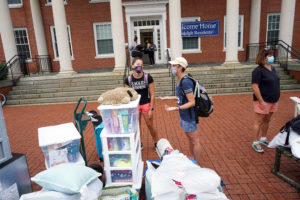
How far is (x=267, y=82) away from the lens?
3529 mm

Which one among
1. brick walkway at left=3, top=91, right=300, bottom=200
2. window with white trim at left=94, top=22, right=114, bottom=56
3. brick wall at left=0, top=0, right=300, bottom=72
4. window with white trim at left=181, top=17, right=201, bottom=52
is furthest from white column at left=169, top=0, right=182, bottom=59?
window with white trim at left=94, top=22, right=114, bottom=56

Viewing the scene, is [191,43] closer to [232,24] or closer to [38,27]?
[232,24]

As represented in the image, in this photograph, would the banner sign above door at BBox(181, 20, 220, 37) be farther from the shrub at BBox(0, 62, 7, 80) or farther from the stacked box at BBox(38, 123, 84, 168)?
the stacked box at BBox(38, 123, 84, 168)

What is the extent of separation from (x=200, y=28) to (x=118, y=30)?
19.2 ft

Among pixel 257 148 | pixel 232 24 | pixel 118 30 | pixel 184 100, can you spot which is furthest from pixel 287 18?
pixel 184 100

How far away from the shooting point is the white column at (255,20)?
12828 mm

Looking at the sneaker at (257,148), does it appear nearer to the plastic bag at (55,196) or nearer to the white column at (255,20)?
the plastic bag at (55,196)

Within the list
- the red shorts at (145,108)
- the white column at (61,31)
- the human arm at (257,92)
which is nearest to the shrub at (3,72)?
the white column at (61,31)

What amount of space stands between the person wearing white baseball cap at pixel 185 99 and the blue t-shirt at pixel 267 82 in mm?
1482

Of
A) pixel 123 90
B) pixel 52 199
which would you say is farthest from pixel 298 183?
pixel 52 199

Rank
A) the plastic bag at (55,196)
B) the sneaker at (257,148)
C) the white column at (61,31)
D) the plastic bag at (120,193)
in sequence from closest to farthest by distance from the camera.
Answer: the plastic bag at (55,196), the plastic bag at (120,193), the sneaker at (257,148), the white column at (61,31)

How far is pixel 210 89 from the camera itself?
951cm

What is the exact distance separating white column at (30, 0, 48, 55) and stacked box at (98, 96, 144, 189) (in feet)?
45.3

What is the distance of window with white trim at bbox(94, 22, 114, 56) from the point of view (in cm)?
1432
